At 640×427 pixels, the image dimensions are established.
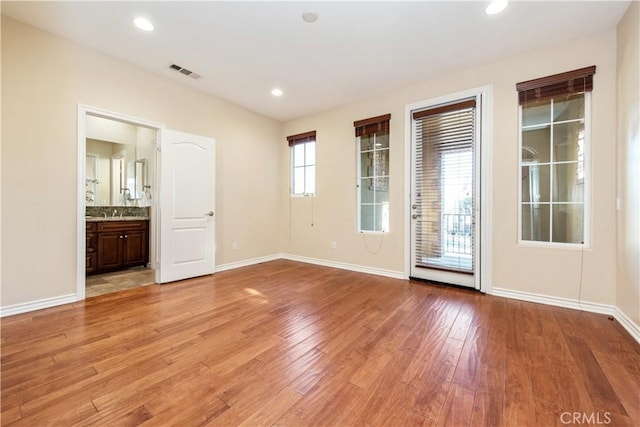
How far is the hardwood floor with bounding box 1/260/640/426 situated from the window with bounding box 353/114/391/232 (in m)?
1.58

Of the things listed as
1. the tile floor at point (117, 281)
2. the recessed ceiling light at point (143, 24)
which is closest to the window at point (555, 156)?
the recessed ceiling light at point (143, 24)

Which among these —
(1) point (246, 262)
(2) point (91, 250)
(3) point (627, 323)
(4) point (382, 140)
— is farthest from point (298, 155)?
(3) point (627, 323)

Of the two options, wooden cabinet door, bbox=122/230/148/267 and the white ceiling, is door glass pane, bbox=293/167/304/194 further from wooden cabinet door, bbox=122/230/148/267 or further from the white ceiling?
wooden cabinet door, bbox=122/230/148/267

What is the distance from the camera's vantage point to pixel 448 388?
1.54m

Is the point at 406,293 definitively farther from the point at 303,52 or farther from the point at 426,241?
the point at 303,52

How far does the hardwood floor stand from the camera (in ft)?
4.43

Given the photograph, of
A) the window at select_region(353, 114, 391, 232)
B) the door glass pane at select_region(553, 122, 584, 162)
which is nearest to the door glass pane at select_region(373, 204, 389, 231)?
the window at select_region(353, 114, 391, 232)

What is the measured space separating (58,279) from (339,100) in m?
4.29

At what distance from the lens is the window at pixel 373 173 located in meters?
4.14

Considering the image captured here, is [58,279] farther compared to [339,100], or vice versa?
[339,100]

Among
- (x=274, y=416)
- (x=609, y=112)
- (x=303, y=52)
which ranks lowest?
(x=274, y=416)

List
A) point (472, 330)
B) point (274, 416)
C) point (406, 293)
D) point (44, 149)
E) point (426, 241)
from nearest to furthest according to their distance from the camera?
1. point (274, 416)
2. point (472, 330)
3. point (44, 149)
4. point (406, 293)
5. point (426, 241)

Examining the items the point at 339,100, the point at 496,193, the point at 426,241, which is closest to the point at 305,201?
the point at 339,100

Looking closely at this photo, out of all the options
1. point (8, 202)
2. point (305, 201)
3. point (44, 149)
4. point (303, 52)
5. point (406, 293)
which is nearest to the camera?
point (8, 202)
